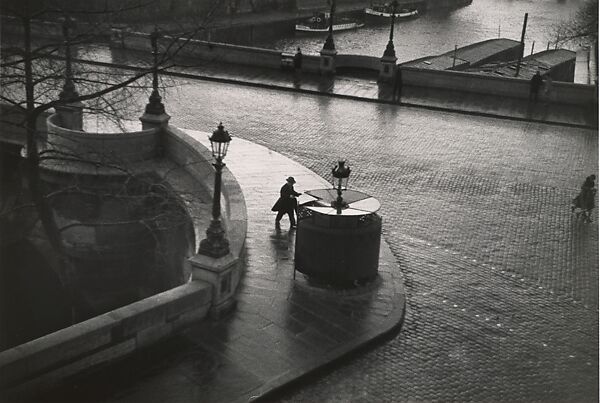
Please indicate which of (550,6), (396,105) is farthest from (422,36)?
(396,105)

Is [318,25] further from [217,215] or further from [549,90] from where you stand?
[217,215]

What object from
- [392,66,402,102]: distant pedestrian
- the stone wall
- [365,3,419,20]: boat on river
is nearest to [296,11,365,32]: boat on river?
[365,3,419,20]: boat on river

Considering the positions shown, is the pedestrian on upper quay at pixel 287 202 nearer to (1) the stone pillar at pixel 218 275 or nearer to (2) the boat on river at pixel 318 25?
(1) the stone pillar at pixel 218 275

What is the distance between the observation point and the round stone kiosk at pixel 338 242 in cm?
1240

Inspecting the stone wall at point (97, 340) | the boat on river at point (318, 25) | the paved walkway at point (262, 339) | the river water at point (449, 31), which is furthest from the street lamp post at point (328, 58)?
the boat on river at point (318, 25)

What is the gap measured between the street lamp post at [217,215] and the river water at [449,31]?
44285 mm

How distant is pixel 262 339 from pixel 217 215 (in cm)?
192

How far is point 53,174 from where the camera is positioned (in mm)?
17125

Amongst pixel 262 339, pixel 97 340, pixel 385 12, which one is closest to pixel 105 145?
pixel 262 339

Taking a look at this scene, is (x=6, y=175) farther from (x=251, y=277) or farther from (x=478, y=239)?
(x=478, y=239)

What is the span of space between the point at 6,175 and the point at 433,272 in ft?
37.1

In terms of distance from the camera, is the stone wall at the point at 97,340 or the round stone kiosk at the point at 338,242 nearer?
the stone wall at the point at 97,340

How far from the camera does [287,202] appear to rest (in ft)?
49.4

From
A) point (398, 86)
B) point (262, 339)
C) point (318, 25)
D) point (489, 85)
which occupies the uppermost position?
point (318, 25)
